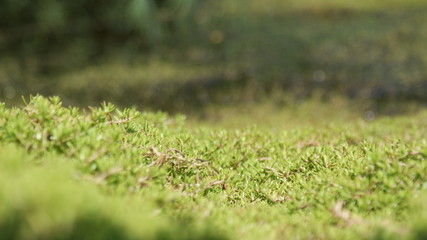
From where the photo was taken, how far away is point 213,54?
1170cm

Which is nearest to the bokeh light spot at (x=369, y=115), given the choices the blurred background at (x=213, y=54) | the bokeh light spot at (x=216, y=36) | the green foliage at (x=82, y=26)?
the blurred background at (x=213, y=54)

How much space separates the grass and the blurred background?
5.85 m

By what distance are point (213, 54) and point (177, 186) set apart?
9162 mm

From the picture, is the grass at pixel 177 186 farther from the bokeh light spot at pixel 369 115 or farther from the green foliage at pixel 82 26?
the green foliage at pixel 82 26

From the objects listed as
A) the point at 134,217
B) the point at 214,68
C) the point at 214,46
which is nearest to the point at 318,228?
the point at 134,217

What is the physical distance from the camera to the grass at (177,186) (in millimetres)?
1705

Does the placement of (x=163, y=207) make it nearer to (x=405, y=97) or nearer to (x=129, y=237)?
(x=129, y=237)

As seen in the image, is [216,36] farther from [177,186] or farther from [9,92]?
[177,186]

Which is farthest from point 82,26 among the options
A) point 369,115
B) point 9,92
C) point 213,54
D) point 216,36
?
point 369,115

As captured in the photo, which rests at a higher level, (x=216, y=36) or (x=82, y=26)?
(x=82, y=26)

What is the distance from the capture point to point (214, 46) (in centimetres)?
1219

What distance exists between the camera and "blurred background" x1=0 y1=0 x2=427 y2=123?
9.67 m

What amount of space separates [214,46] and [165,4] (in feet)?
7.68

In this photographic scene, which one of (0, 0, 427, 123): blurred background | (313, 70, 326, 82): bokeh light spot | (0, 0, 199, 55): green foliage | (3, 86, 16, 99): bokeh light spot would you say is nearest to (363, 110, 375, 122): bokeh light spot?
(0, 0, 427, 123): blurred background
